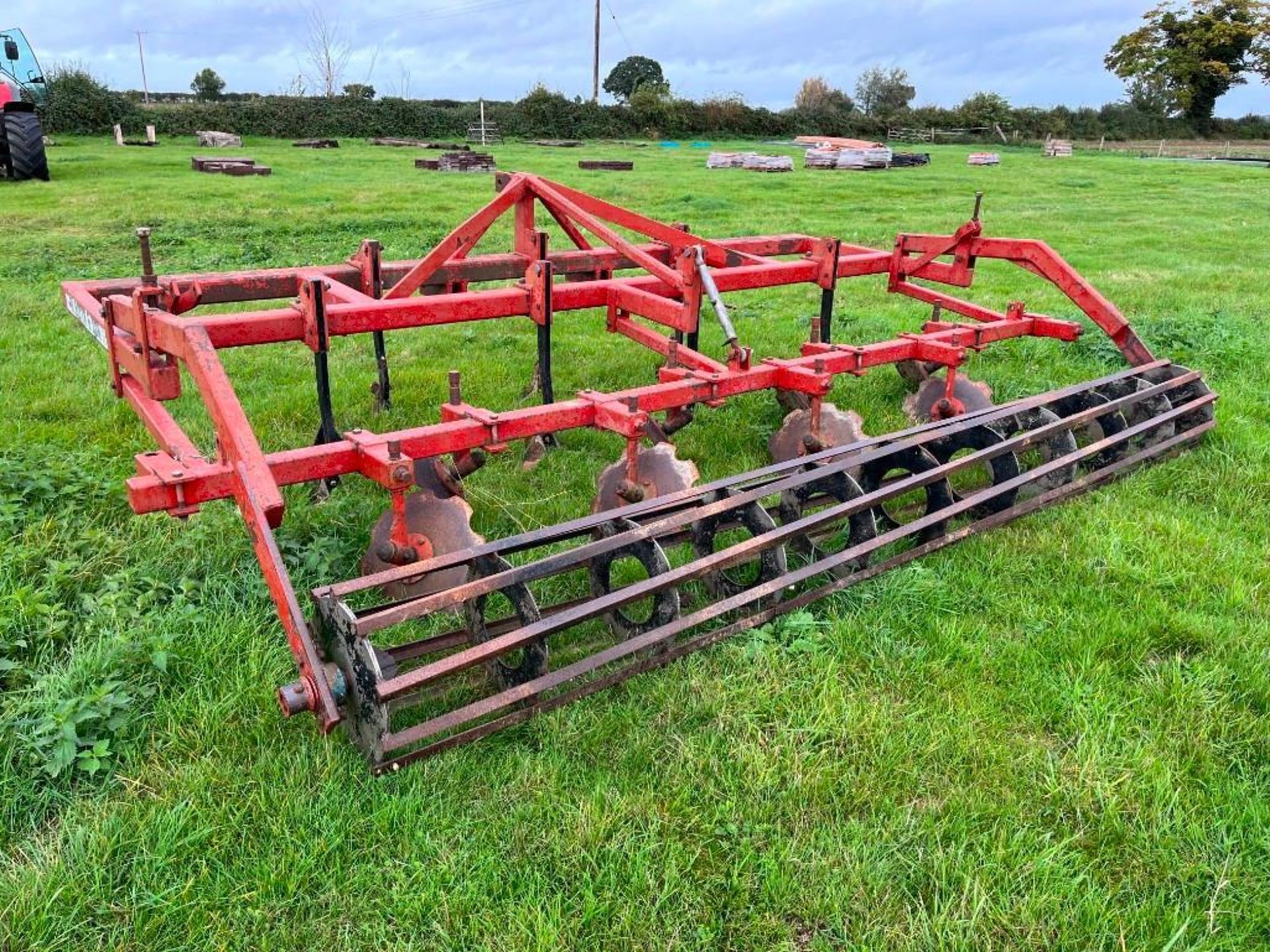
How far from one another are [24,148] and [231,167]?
3.73 m

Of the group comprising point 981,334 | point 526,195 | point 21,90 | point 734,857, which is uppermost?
point 21,90

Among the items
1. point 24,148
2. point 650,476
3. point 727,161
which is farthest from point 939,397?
point 727,161

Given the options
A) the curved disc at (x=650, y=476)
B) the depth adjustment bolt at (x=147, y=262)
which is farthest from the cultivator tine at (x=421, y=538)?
the depth adjustment bolt at (x=147, y=262)

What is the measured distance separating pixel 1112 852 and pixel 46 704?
9.33 feet

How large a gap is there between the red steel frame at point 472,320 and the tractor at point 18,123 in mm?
15496

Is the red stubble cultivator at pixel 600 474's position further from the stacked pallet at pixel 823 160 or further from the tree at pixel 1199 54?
the tree at pixel 1199 54

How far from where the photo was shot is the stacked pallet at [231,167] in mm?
19609

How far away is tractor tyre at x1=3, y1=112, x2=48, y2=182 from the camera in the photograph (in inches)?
671

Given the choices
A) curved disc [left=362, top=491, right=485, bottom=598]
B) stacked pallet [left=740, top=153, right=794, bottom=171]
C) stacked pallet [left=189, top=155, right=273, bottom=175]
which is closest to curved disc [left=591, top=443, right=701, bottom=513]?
curved disc [left=362, top=491, right=485, bottom=598]

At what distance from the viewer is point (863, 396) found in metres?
5.98

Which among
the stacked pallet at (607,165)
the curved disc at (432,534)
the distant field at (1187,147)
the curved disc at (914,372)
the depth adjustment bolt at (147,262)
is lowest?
the curved disc at (432,534)

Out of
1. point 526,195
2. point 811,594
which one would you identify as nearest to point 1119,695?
point 811,594

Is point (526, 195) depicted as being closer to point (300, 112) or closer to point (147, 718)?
point (147, 718)

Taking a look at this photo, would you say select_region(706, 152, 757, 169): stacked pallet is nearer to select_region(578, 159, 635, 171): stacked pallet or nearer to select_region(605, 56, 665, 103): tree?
select_region(578, 159, 635, 171): stacked pallet
